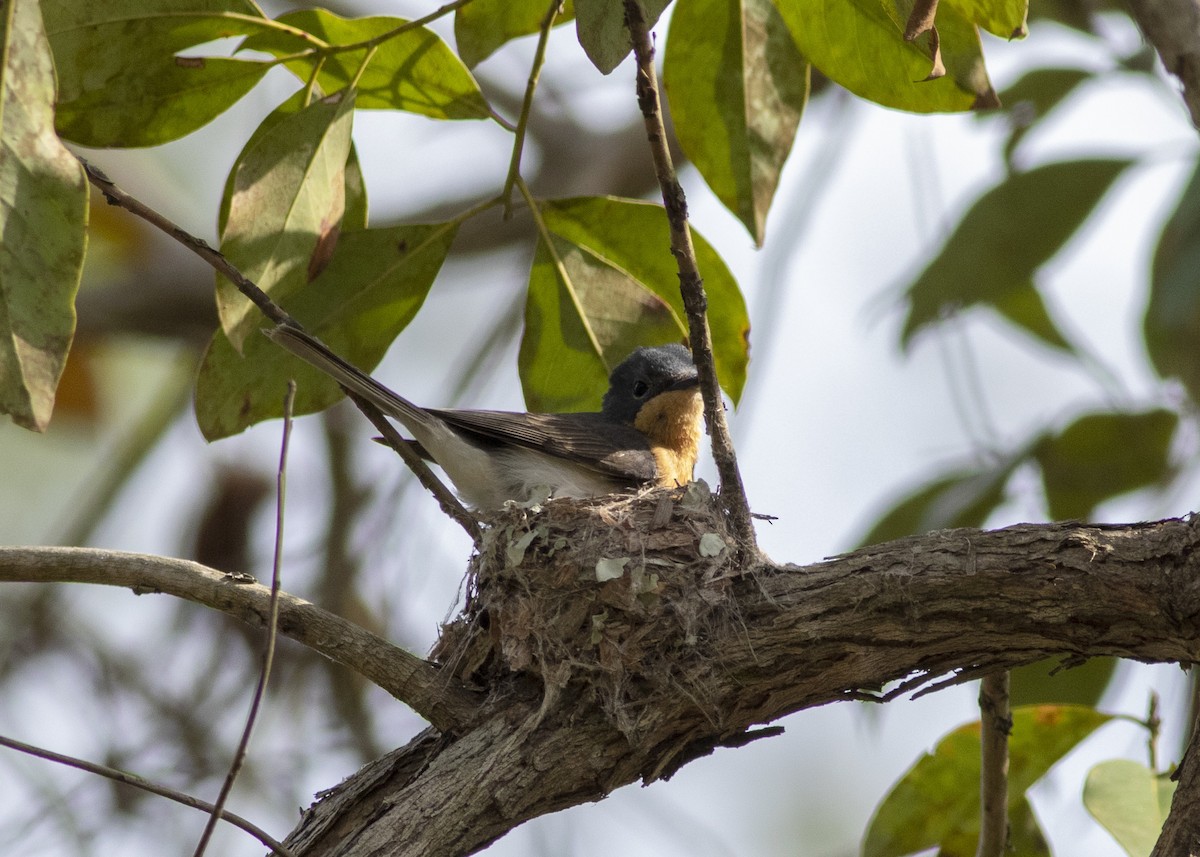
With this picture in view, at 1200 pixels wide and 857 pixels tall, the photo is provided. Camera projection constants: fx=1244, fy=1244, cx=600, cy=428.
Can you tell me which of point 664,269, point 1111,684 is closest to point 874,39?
point 664,269

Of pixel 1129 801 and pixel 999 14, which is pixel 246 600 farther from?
pixel 1129 801

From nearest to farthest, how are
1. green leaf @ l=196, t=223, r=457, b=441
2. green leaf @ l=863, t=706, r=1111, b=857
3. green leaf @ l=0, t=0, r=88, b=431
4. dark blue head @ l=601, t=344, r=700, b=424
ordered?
green leaf @ l=0, t=0, r=88, b=431
green leaf @ l=196, t=223, r=457, b=441
green leaf @ l=863, t=706, r=1111, b=857
dark blue head @ l=601, t=344, r=700, b=424

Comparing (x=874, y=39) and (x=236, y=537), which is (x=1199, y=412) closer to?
(x=874, y=39)

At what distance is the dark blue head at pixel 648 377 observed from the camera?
16.1 feet

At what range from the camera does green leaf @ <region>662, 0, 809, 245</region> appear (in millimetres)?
2984

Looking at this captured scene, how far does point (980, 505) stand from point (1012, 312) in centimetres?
112

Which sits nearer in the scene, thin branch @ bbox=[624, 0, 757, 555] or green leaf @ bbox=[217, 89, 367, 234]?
thin branch @ bbox=[624, 0, 757, 555]

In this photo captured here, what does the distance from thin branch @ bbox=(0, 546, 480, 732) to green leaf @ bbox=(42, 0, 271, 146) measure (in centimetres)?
95

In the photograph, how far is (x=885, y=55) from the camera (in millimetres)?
2803

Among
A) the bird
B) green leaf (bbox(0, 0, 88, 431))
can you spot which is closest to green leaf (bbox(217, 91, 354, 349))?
green leaf (bbox(0, 0, 88, 431))

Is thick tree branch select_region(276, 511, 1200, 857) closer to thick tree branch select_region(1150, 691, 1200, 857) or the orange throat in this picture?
thick tree branch select_region(1150, 691, 1200, 857)

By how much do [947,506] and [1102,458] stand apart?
0.68m

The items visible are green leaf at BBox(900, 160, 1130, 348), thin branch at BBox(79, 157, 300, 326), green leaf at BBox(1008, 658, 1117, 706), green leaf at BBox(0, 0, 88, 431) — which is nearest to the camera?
green leaf at BBox(0, 0, 88, 431)

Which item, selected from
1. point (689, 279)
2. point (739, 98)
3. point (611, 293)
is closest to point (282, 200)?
point (689, 279)
